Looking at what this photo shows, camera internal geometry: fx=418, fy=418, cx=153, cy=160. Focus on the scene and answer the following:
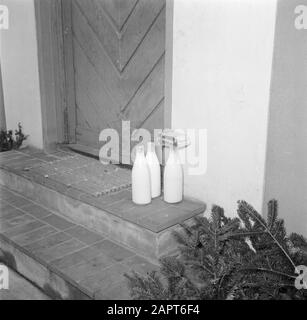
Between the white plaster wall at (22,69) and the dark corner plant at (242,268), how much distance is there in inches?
122

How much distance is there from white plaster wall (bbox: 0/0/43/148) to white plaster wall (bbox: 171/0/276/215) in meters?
2.05

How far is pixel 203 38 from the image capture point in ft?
10.4

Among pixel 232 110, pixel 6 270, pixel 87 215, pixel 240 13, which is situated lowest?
pixel 6 270

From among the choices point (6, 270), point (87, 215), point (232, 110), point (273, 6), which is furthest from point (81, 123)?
point (273, 6)

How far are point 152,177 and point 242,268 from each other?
1.45 m

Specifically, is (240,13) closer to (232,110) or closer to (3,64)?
(232,110)

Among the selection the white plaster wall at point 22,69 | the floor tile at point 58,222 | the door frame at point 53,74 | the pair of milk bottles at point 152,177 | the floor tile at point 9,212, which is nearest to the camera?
the pair of milk bottles at point 152,177

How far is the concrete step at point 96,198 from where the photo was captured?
3.17 metres

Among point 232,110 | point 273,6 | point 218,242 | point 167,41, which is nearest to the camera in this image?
point 218,242

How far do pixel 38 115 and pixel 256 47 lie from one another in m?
2.89

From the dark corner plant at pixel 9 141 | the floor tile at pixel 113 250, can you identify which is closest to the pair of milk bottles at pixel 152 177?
the floor tile at pixel 113 250

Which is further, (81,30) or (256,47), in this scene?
(81,30)

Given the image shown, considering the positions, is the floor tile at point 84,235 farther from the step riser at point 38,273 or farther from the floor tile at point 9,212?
the floor tile at point 9,212

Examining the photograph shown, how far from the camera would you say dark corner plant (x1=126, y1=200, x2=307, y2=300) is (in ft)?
7.02
